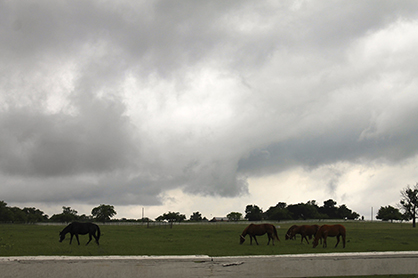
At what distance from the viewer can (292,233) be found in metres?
31.9

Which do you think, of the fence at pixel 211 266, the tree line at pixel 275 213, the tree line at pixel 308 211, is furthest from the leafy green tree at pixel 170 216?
the fence at pixel 211 266

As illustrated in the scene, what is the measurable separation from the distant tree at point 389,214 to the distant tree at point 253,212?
1936 inches

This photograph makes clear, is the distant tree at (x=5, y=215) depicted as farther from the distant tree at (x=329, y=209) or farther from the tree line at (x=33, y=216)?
the distant tree at (x=329, y=209)

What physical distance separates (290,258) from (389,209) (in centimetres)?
13382

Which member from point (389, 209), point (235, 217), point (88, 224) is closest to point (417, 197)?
point (389, 209)

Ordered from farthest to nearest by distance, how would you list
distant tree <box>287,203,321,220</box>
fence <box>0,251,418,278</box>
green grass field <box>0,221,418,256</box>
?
distant tree <box>287,203,321,220</box>, green grass field <box>0,221,418,256</box>, fence <box>0,251,418,278</box>

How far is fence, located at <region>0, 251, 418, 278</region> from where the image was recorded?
2.62 m

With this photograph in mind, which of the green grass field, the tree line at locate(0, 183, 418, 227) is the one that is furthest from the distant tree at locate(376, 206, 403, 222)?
the green grass field

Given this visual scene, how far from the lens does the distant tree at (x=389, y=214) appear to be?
115 meters

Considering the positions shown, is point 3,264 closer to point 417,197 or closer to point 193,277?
point 193,277

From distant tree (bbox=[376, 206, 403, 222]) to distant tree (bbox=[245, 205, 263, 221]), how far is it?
49165 millimetres

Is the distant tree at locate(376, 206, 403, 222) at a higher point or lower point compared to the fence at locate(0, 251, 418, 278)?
lower

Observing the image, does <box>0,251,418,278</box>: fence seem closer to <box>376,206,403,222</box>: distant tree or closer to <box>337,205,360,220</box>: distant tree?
<box>376,206,403,222</box>: distant tree

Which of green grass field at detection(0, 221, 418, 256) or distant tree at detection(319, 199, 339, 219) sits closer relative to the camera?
green grass field at detection(0, 221, 418, 256)
